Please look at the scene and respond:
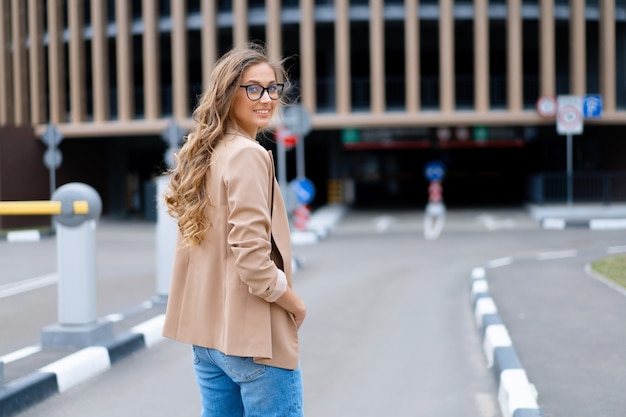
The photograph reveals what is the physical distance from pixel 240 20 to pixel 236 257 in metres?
24.2

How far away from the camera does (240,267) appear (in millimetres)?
2586

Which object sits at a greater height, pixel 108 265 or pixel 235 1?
pixel 235 1

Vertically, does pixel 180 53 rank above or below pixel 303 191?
above

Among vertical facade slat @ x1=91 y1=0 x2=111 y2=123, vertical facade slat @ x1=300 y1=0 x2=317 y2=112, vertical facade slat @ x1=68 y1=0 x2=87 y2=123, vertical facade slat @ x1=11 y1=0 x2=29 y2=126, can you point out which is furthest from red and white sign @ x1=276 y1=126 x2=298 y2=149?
vertical facade slat @ x1=11 y1=0 x2=29 y2=126

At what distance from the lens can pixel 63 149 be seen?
2906cm

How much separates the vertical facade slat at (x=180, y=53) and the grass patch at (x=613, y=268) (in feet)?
56.7

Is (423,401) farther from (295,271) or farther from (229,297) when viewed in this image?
(295,271)

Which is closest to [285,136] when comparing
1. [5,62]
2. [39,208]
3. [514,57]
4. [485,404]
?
[514,57]

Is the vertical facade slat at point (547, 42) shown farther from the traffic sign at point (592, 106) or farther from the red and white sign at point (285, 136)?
the red and white sign at point (285, 136)

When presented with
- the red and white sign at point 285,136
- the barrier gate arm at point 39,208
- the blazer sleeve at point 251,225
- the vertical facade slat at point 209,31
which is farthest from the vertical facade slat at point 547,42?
the blazer sleeve at point 251,225

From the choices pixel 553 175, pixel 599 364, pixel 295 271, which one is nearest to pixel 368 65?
pixel 553 175

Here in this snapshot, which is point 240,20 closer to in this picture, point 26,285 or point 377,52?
point 377,52

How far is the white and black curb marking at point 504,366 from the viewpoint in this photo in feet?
14.7

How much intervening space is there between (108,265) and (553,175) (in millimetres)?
15216
